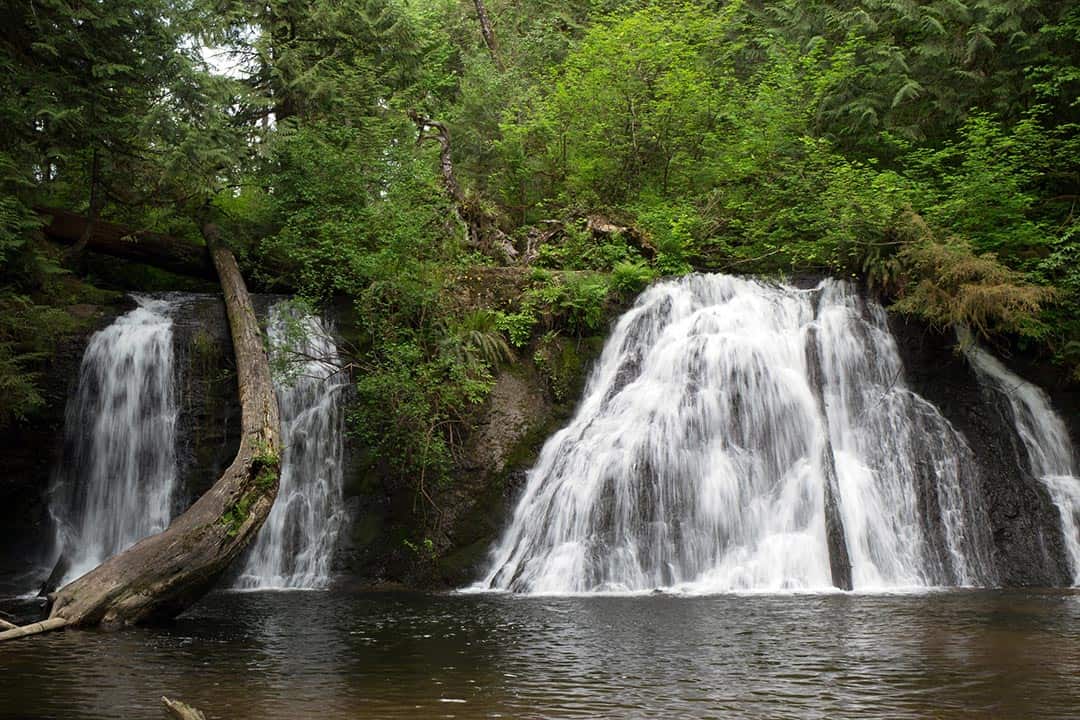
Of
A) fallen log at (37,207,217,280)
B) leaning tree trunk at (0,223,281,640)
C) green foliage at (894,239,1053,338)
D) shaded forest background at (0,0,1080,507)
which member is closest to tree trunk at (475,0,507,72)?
shaded forest background at (0,0,1080,507)

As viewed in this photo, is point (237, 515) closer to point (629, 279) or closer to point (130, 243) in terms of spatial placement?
point (629, 279)

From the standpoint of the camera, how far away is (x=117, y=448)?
12711mm

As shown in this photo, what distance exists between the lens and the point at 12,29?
41.2 feet

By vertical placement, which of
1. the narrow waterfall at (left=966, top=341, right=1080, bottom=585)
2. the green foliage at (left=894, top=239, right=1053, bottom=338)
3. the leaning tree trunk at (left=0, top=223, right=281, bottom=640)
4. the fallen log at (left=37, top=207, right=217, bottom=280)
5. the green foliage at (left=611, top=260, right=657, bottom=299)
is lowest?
the leaning tree trunk at (left=0, top=223, right=281, bottom=640)

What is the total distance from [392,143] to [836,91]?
29.4 feet

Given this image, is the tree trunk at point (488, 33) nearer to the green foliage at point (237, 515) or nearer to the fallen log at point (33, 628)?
the green foliage at point (237, 515)

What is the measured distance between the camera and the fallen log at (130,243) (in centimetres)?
1452

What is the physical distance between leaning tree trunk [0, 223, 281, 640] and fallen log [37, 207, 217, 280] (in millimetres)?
6318

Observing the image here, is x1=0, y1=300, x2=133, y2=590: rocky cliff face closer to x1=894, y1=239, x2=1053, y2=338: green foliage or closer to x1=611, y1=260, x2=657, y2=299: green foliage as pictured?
x1=611, y1=260, x2=657, y2=299: green foliage

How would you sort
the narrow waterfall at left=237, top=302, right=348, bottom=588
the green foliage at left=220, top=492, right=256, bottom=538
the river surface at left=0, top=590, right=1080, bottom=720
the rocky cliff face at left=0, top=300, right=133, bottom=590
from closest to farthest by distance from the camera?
the river surface at left=0, top=590, right=1080, bottom=720, the green foliage at left=220, top=492, right=256, bottom=538, the narrow waterfall at left=237, top=302, right=348, bottom=588, the rocky cliff face at left=0, top=300, right=133, bottom=590

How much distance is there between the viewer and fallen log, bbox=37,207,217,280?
1452cm

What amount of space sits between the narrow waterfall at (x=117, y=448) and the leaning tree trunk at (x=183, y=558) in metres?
3.11

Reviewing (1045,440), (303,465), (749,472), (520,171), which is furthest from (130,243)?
(1045,440)

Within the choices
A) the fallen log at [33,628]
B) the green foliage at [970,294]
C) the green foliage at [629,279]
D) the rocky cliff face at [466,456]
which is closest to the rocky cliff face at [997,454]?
the rocky cliff face at [466,456]
